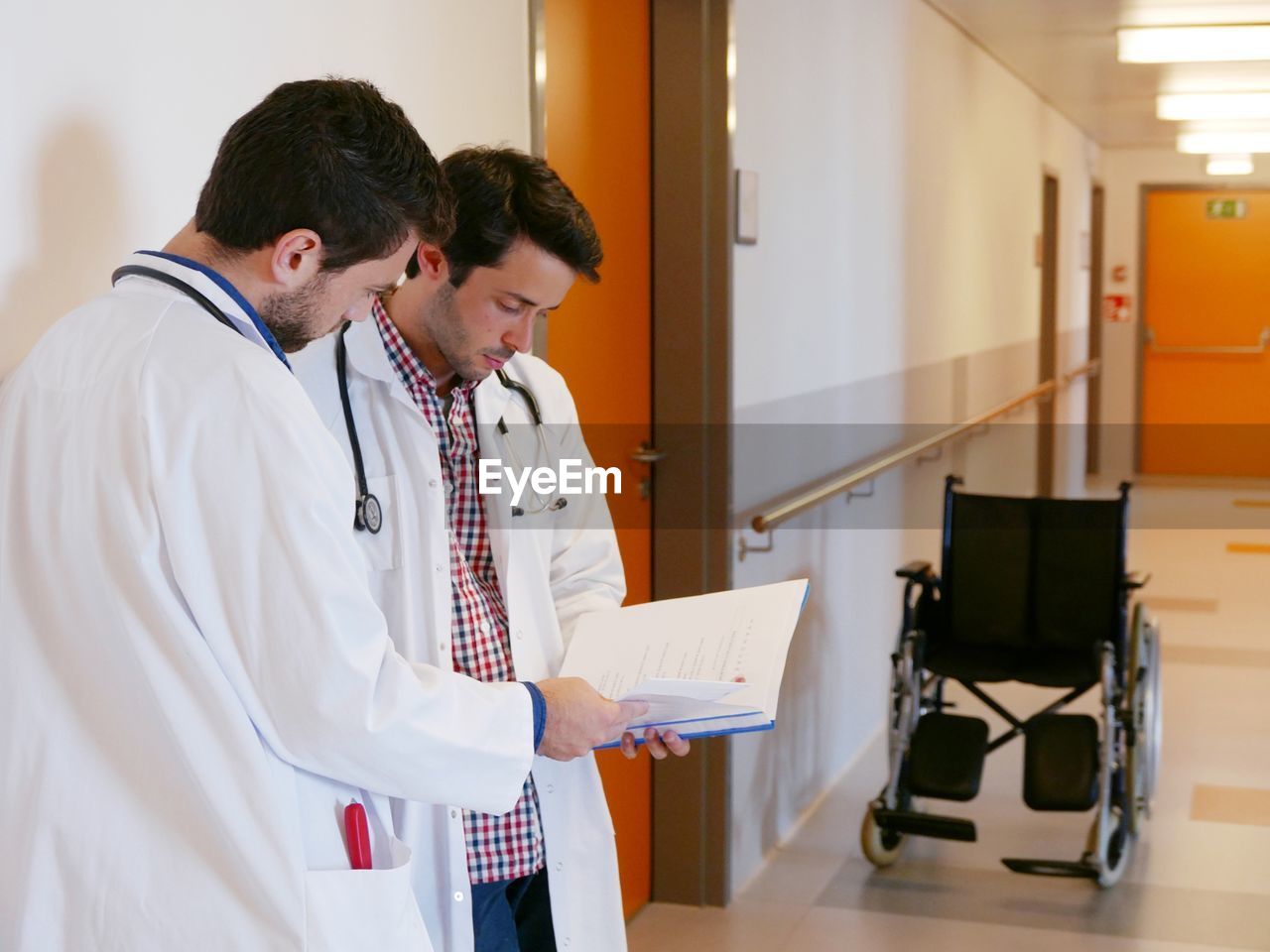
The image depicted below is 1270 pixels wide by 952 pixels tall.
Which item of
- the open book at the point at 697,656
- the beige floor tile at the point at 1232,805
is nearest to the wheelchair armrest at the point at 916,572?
the beige floor tile at the point at 1232,805

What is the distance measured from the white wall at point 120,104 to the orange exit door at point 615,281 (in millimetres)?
790

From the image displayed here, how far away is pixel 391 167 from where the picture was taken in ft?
4.08

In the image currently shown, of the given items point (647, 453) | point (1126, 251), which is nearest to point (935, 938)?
point (647, 453)

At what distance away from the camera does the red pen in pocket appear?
1272 millimetres

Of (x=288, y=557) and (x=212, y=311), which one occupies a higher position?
(x=212, y=311)

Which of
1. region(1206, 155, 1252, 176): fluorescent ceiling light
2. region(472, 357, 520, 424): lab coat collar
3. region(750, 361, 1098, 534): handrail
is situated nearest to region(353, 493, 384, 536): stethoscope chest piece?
region(472, 357, 520, 424): lab coat collar

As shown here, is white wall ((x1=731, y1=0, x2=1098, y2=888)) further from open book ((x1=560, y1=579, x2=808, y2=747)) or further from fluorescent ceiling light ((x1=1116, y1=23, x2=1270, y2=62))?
open book ((x1=560, y1=579, x2=808, y2=747))

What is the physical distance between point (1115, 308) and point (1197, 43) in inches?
235

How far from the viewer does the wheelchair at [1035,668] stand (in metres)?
3.58

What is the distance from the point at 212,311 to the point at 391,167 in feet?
0.65

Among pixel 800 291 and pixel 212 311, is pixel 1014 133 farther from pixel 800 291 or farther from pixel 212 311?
pixel 212 311

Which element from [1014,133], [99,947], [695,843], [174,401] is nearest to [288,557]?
[174,401]

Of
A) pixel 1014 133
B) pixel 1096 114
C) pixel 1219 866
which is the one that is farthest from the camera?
pixel 1096 114

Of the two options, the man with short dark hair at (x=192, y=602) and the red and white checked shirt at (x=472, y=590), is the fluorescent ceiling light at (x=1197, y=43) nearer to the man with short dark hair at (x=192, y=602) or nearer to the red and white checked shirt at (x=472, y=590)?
the red and white checked shirt at (x=472, y=590)
